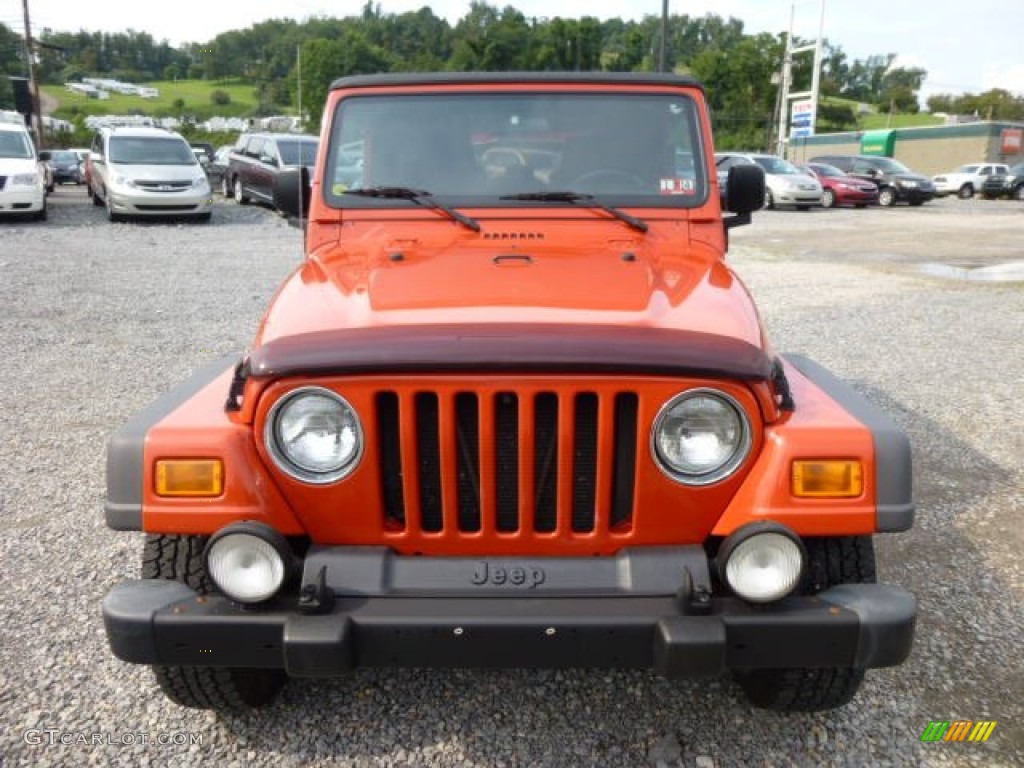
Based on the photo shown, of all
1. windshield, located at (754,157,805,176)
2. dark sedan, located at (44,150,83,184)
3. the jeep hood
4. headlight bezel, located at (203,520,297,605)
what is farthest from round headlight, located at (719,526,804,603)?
dark sedan, located at (44,150,83,184)

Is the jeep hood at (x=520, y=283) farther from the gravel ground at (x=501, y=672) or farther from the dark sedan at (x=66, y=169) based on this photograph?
the dark sedan at (x=66, y=169)

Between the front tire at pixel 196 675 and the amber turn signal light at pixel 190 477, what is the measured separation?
0.59ft

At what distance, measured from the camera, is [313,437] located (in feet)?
7.28

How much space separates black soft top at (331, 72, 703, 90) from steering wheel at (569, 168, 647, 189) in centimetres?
40

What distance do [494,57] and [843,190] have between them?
39.7 ft

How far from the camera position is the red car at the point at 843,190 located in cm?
2458

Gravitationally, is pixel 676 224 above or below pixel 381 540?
above

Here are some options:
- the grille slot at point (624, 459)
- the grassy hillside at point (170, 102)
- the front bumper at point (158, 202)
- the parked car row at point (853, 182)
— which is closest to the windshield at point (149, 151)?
the front bumper at point (158, 202)

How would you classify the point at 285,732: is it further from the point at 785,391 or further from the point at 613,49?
the point at 613,49

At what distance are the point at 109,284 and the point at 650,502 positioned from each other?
979 centimetres

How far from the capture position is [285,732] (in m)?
2.62

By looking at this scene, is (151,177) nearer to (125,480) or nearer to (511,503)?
(125,480)

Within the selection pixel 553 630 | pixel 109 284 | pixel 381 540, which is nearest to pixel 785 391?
pixel 553 630

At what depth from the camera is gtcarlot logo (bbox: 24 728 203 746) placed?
256 centimetres
